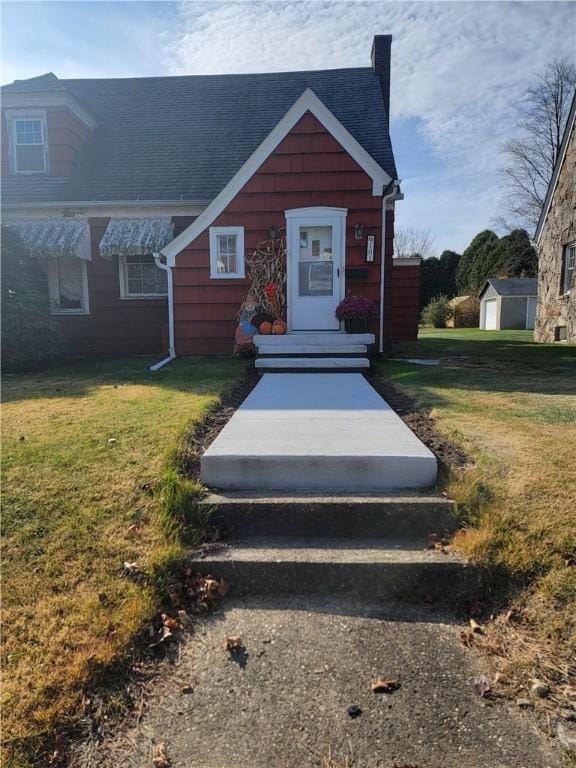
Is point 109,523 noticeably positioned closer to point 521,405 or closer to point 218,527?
point 218,527

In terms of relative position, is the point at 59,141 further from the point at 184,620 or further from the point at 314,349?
the point at 184,620

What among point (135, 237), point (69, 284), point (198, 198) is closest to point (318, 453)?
point (135, 237)

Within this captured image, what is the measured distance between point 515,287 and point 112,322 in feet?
74.8

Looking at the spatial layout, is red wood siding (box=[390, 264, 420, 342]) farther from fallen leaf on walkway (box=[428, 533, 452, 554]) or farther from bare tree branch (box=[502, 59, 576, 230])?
bare tree branch (box=[502, 59, 576, 230])

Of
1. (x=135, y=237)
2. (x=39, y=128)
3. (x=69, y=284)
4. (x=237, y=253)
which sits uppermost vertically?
(x=39, y=128)

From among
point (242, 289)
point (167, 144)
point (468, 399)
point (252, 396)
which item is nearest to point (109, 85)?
point (167, 144)

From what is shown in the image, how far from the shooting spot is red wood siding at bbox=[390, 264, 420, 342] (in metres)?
13.8

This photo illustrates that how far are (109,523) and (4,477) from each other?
1.05 m

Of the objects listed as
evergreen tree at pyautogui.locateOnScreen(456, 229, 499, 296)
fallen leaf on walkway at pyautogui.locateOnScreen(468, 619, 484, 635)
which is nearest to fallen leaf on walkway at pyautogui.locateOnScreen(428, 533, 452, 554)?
fallen leaf on walkway at pyautogui.locateOnScreen(468, 619, 484, 635)

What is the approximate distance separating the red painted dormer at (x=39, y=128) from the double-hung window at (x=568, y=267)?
538 inches

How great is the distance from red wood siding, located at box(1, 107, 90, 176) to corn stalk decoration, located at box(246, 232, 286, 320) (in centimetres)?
580

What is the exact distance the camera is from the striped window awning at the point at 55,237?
9828 millimetres

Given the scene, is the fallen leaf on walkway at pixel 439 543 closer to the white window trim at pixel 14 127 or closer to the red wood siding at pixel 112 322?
the red wood siding at pixel 112 322

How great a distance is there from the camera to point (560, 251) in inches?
561
